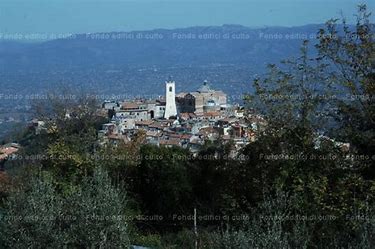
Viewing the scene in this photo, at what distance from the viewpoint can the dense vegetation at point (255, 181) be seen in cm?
499

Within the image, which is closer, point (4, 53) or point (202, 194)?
point (202, 194)

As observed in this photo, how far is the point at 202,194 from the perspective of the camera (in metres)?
→ 11.5

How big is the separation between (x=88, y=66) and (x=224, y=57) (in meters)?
12.5

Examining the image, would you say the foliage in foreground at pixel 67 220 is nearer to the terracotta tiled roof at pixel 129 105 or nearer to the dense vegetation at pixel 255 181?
the dense vegetation at pixel 255 181

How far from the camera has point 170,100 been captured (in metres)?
45.1

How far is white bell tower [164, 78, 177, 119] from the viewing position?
43625 mm

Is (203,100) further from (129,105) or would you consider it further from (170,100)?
(129,105)

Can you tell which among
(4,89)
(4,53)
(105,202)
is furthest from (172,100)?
(105,202)

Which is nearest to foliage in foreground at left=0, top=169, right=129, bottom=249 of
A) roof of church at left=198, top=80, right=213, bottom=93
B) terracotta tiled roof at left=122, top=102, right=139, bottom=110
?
terracotta tiled roof at left=122, top=102, right=139, bottom=110

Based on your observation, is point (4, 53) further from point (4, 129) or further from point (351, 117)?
point (351, 117)

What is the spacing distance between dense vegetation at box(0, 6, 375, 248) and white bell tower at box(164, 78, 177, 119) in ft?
100

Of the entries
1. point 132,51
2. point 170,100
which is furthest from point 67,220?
point 132,51

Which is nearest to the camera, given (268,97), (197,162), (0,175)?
(268,97)

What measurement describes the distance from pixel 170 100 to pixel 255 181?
37.1 metres
